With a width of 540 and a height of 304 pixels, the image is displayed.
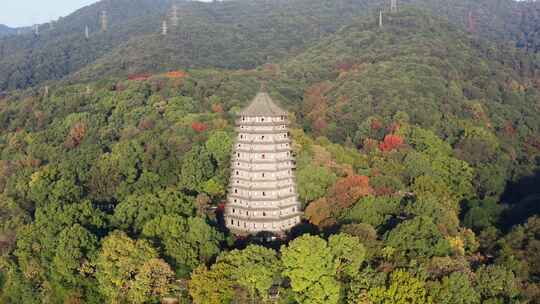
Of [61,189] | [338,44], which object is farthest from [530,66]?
[61,189]

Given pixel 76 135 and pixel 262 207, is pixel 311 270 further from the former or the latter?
pixel 76 135

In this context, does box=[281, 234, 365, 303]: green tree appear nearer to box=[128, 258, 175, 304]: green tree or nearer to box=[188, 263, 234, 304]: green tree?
box=[188, 263, 234, 304]: green tree

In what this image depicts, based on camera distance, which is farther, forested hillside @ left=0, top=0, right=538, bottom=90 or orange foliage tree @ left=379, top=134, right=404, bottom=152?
forested hillside @ left=0, top=0, right=538, bottom=90

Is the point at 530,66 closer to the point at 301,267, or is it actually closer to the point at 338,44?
the point at 338,44

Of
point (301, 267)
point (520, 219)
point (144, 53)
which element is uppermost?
point (144, 53)

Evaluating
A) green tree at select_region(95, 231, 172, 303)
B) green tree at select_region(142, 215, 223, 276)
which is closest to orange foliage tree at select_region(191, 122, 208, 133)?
green tree at select_region(142, 215, 223, 276)

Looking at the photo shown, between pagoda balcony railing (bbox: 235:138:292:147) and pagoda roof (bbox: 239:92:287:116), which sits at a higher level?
pagoda roof (bbox: 239:92:287:116)
